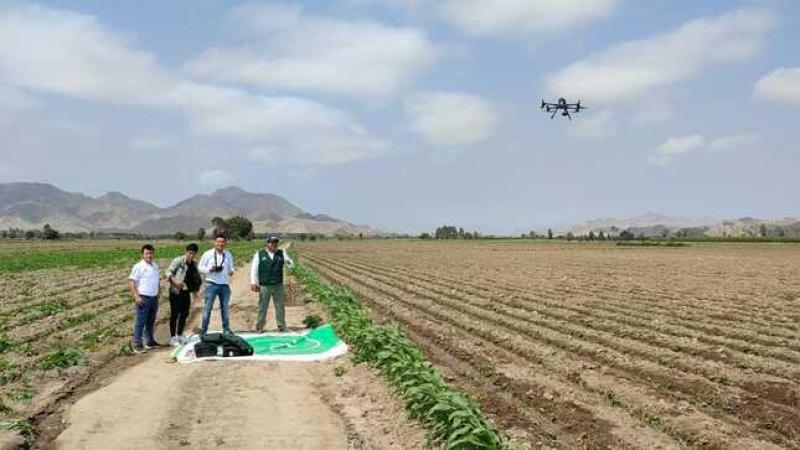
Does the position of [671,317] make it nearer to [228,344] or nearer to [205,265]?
[228,344]

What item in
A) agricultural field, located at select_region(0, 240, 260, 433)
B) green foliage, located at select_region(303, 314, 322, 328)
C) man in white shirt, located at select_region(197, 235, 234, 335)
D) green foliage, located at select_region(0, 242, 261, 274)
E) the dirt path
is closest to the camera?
the dirt path

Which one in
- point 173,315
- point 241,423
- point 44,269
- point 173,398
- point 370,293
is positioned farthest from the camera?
point 44,269

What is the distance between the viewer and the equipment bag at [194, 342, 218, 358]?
36.2ft

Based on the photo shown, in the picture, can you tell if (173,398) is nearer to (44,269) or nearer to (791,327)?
(791,327)

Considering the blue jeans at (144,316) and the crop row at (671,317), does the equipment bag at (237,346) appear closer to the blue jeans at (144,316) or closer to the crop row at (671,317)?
the blue jeans at (144,316)

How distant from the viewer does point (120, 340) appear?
13.6 m

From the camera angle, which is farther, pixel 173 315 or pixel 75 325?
pixel 75 325

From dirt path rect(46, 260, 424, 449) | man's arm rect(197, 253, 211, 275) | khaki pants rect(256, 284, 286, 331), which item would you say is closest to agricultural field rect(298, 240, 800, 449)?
dirt path rect(46, 260, 424, 449)

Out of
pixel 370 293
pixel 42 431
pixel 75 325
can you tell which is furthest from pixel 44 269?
pixel 42 431

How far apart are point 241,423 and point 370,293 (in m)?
17.0

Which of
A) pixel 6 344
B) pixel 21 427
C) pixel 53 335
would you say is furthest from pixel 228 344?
pixel 53 335

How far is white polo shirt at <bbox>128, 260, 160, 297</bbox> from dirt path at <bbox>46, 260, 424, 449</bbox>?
1.46 metres

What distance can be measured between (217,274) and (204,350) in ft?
7.03

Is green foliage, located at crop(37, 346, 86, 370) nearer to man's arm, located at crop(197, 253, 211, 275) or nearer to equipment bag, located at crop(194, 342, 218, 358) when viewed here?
equipment bag, located at crop(194, 342, 218, 358)
